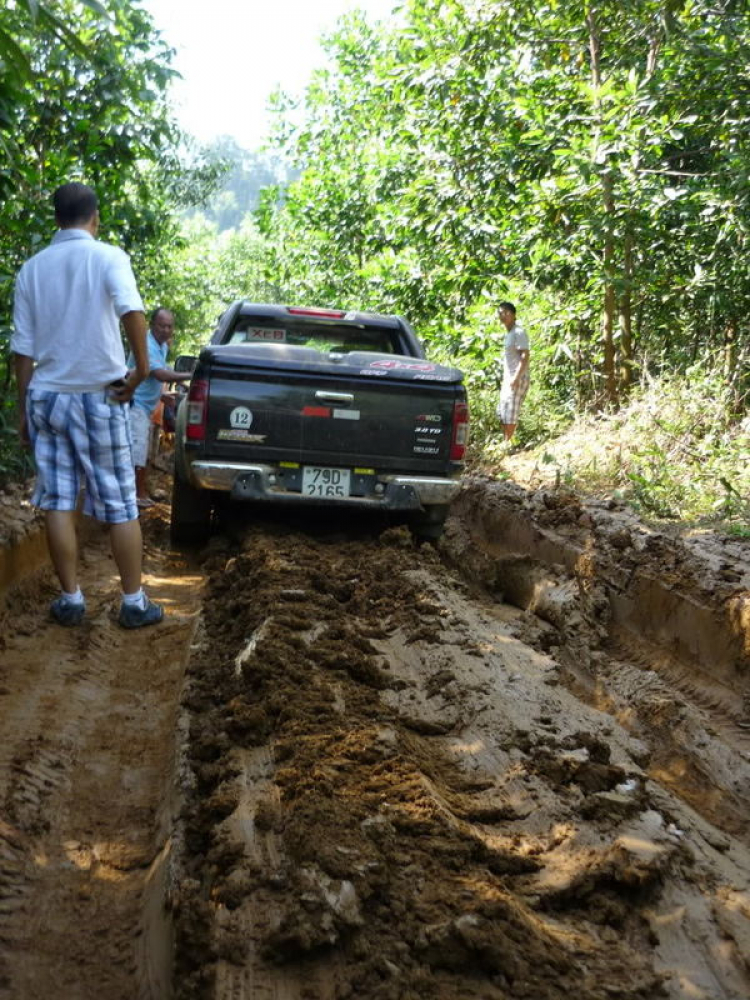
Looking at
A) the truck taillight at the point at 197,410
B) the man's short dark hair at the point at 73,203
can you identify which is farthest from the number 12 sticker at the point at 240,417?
the man's short dark hair at the point at 73,203

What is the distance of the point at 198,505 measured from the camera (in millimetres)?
7340

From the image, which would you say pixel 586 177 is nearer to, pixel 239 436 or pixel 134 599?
pixel 239 436

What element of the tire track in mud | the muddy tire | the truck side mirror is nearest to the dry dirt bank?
the tire track in mud

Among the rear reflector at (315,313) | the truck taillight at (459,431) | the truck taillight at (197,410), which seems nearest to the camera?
the truck taillight at (197,410)

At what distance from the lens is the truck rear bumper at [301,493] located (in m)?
6.56

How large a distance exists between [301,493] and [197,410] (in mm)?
897

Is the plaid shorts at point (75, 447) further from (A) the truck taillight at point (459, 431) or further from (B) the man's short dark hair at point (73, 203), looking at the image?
(A) the truck taillight at point (459, 431)

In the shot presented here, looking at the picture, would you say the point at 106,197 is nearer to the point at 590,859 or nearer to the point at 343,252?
the point at 590,859

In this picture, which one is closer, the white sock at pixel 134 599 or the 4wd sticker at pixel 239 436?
the white sock at pixel 134 599

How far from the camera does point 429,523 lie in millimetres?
7301

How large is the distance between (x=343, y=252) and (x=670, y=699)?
19276 mm

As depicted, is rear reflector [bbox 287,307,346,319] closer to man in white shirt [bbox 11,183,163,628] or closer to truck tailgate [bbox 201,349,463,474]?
truck tailgate [bbox 201,349,463,474]

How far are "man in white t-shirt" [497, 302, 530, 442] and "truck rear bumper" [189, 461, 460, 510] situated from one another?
4.75m

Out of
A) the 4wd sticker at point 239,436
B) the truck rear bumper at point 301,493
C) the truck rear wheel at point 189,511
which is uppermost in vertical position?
the 4wd sticker at point 239,436
